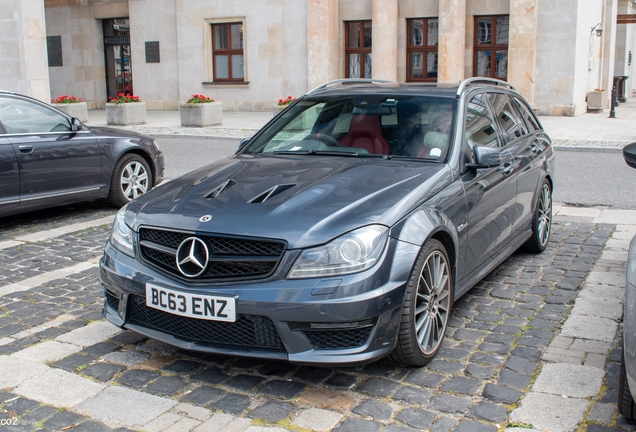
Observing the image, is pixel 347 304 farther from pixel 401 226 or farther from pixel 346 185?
pixel 346 185

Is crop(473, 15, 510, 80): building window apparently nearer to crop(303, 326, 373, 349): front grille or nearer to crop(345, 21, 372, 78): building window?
crop(345, 21, 372, 78): building window

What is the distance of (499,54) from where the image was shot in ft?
79.6

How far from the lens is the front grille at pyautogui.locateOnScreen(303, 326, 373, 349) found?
12.3ft

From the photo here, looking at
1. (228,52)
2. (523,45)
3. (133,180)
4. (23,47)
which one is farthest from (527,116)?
(228,52)

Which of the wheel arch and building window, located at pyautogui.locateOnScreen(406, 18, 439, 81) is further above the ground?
building window, located at pyautogui.locateOnScreen(406, 18, 439, 81)

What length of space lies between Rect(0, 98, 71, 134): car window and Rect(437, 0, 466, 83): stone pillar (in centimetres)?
1691

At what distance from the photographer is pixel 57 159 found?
26.9 feet

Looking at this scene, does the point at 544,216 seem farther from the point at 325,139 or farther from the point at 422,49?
the point at 422,49

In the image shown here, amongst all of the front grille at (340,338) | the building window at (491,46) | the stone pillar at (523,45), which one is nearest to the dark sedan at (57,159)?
the front grille at (340,338)

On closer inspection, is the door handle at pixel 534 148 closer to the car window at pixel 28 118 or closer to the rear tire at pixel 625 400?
the rear tire at pixel 625 400

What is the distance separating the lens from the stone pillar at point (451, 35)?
23.3m

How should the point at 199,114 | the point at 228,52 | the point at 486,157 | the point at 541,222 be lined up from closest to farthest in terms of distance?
the point at 486,157
the point at 541,222
the point at 199,114
the point at 228,52

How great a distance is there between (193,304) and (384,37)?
21826 millimetres

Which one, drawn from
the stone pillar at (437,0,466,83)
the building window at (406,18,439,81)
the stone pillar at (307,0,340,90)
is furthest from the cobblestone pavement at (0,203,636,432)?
the stone pillar at (307,0,340,90)
